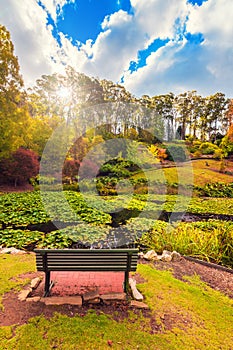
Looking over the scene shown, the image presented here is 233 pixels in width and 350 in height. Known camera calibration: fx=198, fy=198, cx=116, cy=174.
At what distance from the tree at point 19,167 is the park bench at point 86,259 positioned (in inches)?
438

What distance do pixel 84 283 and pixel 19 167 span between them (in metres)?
11.2

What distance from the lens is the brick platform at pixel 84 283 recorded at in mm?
2684

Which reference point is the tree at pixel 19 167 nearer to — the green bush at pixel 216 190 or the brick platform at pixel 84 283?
the brick platform at pixel 84 283

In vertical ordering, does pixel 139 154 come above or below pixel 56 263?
above

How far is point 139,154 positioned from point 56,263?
1981 centimetres

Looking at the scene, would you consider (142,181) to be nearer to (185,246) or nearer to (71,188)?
(71,188)

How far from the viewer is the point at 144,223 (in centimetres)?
704

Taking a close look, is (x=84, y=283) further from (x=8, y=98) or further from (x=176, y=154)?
(x=176, y=154)

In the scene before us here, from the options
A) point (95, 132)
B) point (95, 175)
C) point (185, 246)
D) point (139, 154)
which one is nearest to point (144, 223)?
point (185, 246)

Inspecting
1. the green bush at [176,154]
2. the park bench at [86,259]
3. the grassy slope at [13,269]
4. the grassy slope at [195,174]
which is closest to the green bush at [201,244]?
the park bench at [86,259]

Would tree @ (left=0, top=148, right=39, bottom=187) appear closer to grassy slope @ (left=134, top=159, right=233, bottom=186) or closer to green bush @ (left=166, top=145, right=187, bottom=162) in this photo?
grassy slope @ (left=134, top=159, right=233, bottom=186)

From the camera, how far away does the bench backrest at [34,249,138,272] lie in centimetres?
238

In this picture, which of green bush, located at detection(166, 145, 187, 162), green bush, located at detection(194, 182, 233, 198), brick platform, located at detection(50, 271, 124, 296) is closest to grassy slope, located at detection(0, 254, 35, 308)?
brick platform, located at detection(50, 271, 124, 296)

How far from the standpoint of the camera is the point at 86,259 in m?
2.41
